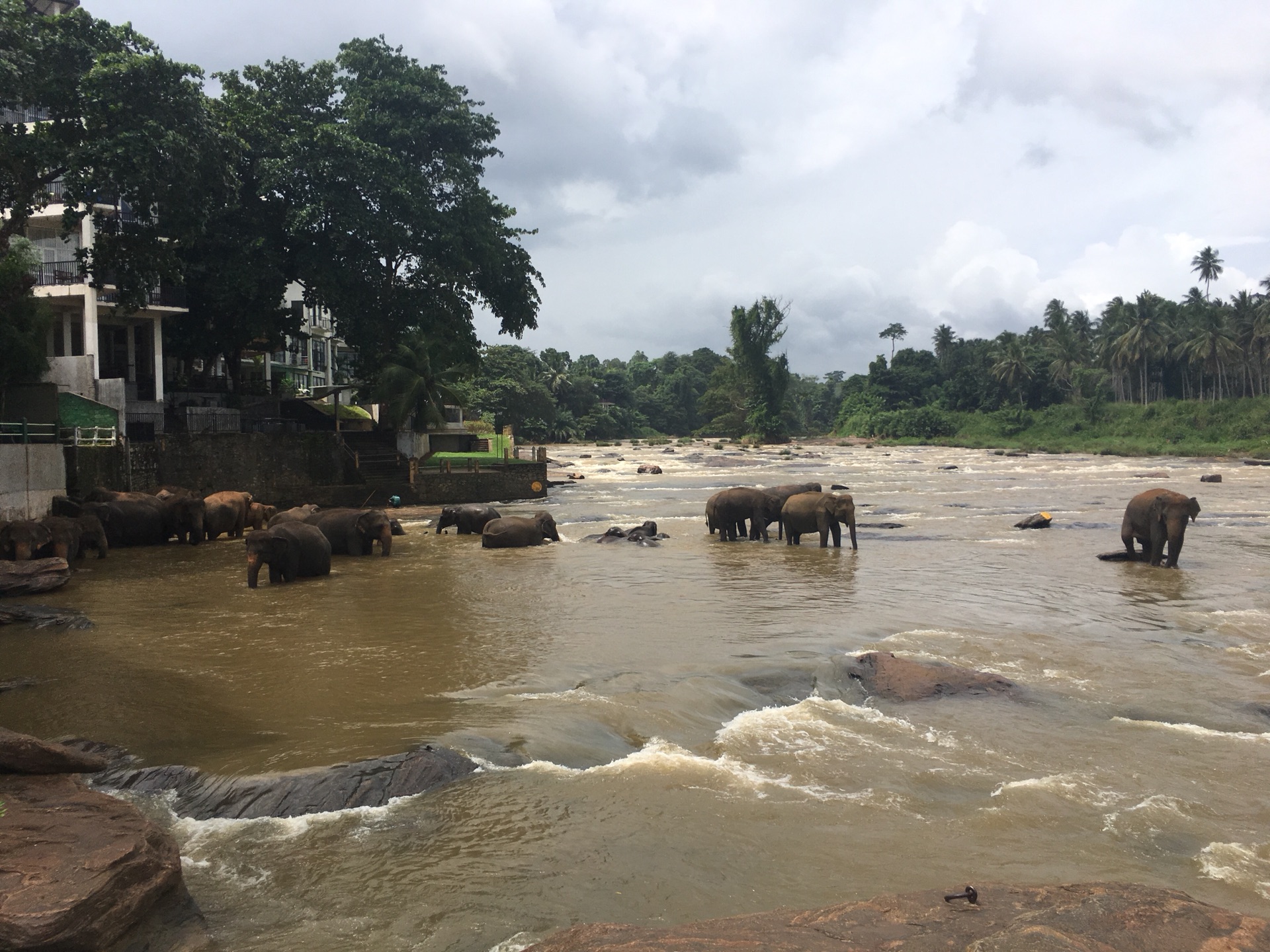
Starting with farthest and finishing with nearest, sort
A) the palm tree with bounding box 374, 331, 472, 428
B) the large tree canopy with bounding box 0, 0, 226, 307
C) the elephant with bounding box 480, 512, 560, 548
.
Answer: the palm tree with bounding box 374, 331, 472, 428, the elephant with bounding box 480, 512, 560, 548, the large tree canopy with bounding box 0, 0, 226, 307

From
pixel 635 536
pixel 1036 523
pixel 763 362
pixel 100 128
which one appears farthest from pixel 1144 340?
pixel 100 128

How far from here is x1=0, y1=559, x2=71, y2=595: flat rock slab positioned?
47.0 ft

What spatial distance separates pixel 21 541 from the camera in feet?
56.2

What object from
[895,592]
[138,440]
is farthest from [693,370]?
[895,592]

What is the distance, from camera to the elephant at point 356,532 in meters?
20.6

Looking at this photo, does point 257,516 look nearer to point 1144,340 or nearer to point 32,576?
point 32,576

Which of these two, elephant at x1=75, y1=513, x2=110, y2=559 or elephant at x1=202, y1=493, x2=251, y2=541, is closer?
elephant at x1=75, y1=513, x2=110, y2=559

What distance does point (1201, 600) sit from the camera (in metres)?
14.4

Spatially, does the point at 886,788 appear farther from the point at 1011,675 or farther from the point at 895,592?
the point at 895,592

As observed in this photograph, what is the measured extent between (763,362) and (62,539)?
81.0 m

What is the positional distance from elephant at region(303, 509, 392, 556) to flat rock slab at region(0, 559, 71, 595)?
5.86 meters

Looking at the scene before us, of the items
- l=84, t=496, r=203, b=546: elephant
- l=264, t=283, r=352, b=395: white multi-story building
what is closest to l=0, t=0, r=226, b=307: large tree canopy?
l=84, t=496, r=203, b=546: elephant

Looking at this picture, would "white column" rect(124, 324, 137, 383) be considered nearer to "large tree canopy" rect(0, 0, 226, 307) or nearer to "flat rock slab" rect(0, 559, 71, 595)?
"large tree canopy" rect(0, 0, 226, 307)

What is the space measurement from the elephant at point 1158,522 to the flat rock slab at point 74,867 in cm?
1837
